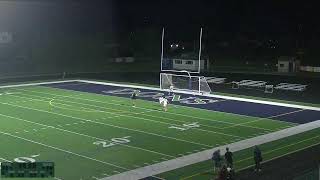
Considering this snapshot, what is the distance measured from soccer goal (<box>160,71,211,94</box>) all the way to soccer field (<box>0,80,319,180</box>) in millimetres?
3289

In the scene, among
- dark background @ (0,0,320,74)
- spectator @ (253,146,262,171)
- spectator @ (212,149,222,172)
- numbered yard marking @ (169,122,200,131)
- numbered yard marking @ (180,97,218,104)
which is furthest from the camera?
dark background @ (0,0,320,74)

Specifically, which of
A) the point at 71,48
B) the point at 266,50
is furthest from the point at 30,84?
the point at 266,50

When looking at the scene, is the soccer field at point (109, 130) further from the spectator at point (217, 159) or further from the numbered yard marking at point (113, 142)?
the spectator at point (217, 159)

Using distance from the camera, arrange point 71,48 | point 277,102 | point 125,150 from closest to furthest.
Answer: point 125,150 → point 277,102 → point 71,48

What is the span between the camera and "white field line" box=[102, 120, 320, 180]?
1820 cm

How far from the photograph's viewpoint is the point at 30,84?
145 ft

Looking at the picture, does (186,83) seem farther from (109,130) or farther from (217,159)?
(217,159)

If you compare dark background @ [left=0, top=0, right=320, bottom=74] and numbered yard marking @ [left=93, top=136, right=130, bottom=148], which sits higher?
dark background @ [left=0, top=0, right=320, bottom=74]

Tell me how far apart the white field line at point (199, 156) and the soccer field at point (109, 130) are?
0.47 meters

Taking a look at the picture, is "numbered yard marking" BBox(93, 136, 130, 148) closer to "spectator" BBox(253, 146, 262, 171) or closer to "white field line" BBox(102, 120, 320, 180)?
"white field line" BBox(102, 120, 320, 180)

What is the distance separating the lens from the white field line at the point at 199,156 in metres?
18.2

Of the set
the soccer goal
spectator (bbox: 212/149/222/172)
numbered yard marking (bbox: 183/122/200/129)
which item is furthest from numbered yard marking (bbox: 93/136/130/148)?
the soccer goal

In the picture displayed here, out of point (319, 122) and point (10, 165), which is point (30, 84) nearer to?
point (319, 122)

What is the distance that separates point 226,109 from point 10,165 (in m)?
18.6
